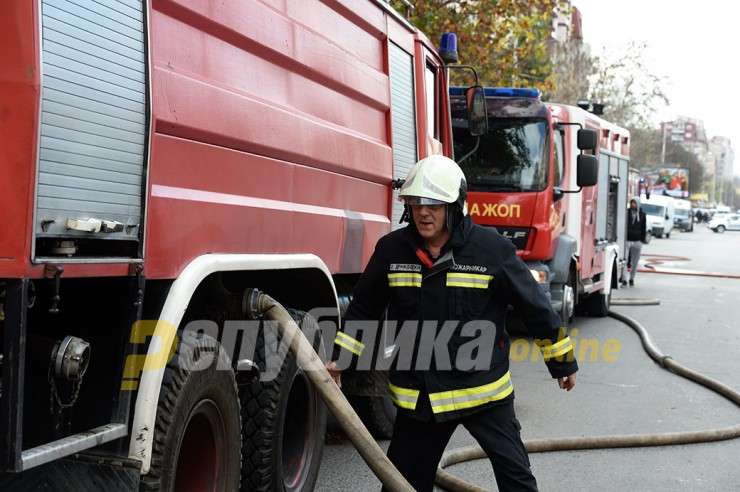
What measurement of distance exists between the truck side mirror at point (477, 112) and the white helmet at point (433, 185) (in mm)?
3533

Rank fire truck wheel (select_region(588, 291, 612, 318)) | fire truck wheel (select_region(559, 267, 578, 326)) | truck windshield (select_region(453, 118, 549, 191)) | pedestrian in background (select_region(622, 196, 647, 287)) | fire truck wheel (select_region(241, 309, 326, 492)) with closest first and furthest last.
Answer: fire truck wheel (select_region(241, 309, 326, 492))
truck windshield (select_region(453, 118, 549, 191))
fire truck wheel (select_region(559, 267, 578, 326))
fire truck wheel (select_region(588, 291, 612, 318))
pedestrian in background (select_region(622, 196, 647, 287))

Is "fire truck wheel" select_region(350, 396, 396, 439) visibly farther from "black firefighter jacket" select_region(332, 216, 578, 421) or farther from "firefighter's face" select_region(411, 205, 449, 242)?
"firefighter's face" select_region(411, 205, 449, 242)

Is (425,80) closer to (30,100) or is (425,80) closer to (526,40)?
(30,100)

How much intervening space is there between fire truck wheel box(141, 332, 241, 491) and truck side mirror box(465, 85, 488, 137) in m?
4.01

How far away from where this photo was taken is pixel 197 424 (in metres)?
3.77

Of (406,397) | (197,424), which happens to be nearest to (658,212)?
(406,397)

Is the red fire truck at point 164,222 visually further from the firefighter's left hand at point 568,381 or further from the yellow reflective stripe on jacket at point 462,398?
the firefighter's left hand at point 568,381

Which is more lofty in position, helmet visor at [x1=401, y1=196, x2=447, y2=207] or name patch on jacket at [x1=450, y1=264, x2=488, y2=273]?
helmet visor at [x1=401, y1=196, x2=447, y2=207]

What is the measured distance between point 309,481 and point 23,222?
2.71 metres


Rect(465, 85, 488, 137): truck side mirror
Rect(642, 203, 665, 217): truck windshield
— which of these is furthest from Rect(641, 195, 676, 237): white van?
Rect(465, 85, 488, 137): truck side mirror

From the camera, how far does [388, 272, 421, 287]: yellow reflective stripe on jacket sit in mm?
3996

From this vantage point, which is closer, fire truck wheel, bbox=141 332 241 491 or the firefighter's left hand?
fire truck wheel, bbox=141 332 241 491

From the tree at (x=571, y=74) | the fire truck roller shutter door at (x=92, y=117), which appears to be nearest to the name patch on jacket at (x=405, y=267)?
the fire truck roller shutter door at (x=92, y=117)

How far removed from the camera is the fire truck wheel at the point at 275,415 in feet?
14.3
